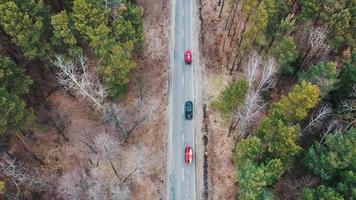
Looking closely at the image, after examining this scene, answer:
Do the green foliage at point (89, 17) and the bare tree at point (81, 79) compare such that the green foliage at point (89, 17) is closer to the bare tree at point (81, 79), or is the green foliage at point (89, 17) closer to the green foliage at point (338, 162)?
the bare tree at point (81, 79)

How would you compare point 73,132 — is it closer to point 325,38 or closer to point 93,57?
point 93,57

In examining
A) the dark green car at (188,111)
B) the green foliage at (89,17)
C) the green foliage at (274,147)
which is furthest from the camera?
the dark green car at (188,111)

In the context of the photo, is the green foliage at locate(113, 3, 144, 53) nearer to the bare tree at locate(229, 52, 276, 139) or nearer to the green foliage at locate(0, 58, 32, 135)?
the green foliage at locate(0, 58, 32, 135)

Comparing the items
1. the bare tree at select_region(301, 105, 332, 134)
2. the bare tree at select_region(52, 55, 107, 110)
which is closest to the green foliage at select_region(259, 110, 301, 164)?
the bare tree at select_region(301, 105, 332, 134)

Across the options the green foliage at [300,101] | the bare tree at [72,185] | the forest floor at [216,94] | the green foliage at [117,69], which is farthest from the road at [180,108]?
the green foliage at [300,101]

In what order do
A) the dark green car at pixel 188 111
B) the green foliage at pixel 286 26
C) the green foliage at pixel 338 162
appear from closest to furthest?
the green foliage at pixel 338 162 → the green foliage at pixel 286 26 → the dark green car at pixel 188 111

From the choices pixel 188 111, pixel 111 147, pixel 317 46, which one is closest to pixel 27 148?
pixel 111 147

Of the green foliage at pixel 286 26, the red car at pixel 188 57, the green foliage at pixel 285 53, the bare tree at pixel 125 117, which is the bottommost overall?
the bare tree at pixel 125 117
